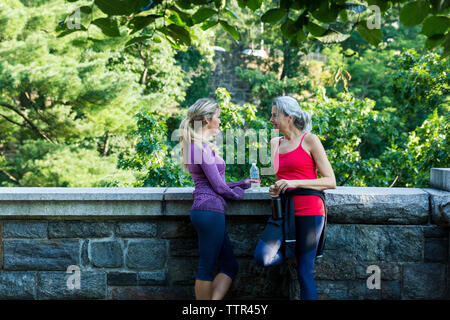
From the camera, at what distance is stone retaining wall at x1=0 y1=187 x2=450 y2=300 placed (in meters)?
3.25

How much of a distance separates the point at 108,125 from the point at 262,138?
7.71 meters

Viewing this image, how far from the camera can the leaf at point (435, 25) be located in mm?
2381

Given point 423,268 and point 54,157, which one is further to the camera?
point 54,157

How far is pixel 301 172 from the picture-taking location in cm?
299

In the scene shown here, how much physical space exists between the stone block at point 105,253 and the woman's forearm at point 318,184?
132cm

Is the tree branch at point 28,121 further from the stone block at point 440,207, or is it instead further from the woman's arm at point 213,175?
the stone block at point 440,207

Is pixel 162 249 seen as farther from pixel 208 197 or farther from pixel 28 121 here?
pixel 28 121

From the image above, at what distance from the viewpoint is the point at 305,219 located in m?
2.93

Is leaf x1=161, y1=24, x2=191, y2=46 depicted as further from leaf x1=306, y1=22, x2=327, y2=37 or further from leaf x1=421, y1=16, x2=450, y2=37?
leaf x1=421, y1=16, x2=450, y2=37

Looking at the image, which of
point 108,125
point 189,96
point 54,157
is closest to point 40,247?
point 54,157

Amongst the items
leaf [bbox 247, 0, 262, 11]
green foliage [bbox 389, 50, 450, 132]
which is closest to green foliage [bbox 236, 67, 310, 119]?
green foliage [bbox 389, 50, 450, 132]

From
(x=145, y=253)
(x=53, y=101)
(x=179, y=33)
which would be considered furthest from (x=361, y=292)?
(x=53, y=101)

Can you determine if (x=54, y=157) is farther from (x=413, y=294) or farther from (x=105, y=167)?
(x=413, y=294)

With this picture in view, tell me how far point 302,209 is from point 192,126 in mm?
807
